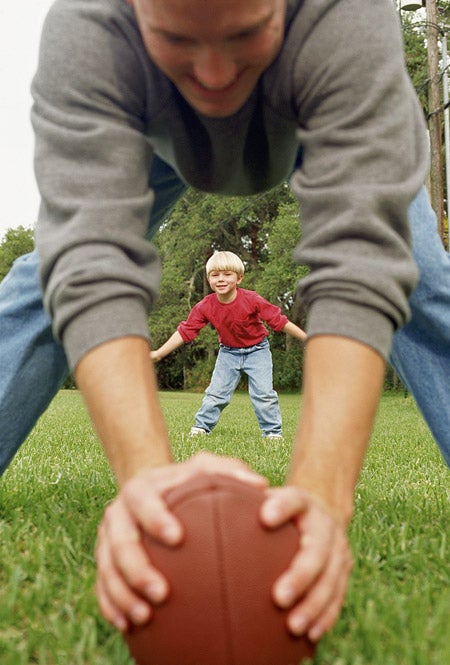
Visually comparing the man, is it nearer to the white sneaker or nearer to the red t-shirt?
the white sneaker

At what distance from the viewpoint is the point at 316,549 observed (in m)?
1.29

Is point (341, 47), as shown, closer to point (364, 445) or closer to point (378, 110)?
point (378, 110)

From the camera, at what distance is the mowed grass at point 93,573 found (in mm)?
1555

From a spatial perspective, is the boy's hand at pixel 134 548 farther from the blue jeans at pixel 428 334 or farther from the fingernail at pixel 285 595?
the blue jeans at pixel 428 334

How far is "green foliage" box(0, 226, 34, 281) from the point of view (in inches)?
2510

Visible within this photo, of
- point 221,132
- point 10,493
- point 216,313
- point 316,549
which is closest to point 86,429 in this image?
point 216,313

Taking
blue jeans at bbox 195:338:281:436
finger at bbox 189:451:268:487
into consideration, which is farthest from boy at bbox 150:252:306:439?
finger at bbox 189:451:268:487

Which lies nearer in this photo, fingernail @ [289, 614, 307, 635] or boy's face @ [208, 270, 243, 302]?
fingernail @ [289, 614, 307, 635]

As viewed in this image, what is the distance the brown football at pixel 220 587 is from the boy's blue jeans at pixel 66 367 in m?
1.29

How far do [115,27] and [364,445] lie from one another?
3.74 ft

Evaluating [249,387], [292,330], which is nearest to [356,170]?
[292,330]

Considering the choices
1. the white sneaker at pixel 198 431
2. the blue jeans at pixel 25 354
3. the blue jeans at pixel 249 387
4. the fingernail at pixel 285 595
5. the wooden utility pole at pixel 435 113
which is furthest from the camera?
the wooden utility pole at pixel 435 113

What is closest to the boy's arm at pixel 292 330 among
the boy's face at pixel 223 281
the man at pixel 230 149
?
the boy's face at pixel 223 281

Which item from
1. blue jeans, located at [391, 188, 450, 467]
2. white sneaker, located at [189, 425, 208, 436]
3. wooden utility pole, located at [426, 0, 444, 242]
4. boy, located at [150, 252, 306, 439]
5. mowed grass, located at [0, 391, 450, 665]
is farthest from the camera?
wooden utility pole, located at [426, 0, 444, 242]
